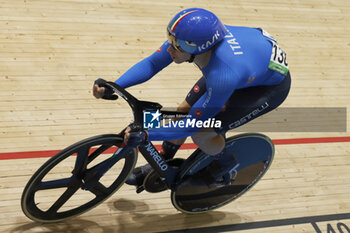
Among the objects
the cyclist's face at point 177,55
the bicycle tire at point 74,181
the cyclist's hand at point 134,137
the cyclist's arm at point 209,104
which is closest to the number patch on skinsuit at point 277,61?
the cyclist's arm at point 209,104

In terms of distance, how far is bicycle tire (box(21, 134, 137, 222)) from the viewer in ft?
8.98

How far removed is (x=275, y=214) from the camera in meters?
3.64

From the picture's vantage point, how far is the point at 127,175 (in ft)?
10.3

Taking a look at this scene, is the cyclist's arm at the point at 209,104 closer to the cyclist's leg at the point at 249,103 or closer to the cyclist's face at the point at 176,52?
the cyclist's face at the point at 176,52

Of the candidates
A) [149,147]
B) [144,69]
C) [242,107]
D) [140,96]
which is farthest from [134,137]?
[140,96]

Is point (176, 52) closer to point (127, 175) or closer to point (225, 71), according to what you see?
point (225, 71)

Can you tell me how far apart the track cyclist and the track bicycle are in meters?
0.16

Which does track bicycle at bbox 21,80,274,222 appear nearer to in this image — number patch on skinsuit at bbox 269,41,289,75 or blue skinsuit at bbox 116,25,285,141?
blue skinsuit at bbox 116,25,285,141

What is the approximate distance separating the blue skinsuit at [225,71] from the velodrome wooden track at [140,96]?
1.16 meters

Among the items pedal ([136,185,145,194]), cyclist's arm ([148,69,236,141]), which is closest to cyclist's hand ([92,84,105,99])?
cyclist's arm ([148,69,236,141])

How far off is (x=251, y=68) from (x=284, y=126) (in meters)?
1.99

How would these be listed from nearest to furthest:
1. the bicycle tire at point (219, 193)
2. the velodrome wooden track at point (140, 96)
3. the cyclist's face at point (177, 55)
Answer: the cyclist's face at point (177, 55) < the bicycle tire at point (219, 193) < the velodrome wooden track at point (140, 96)

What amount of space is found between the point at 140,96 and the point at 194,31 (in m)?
2.05

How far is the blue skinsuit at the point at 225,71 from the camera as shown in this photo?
2.51m
